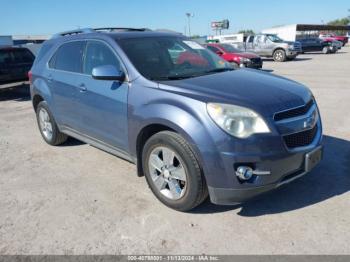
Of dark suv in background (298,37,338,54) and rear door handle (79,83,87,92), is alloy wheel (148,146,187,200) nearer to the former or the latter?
rear door handle (79,83,87,92)

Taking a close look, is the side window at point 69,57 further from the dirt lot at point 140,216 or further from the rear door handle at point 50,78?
the dirt lot at point 140,216

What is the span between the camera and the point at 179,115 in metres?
3.26

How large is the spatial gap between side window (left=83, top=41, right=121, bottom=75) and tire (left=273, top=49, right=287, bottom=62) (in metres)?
20.4

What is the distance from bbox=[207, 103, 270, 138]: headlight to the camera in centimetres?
304

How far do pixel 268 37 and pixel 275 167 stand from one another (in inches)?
866

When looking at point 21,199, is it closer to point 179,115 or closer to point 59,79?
point 59,79

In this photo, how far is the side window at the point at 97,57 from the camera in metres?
4.13

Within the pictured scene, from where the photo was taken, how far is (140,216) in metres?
3.56

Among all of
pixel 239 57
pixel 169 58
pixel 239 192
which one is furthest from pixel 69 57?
pixel 239 57

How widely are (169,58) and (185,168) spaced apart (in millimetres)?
1596

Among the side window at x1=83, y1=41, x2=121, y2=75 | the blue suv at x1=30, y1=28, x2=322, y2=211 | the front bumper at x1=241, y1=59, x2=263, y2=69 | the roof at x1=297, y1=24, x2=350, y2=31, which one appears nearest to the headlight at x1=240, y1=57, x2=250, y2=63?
the front bumper at x1=241, y1=59, x2=263, y2=69

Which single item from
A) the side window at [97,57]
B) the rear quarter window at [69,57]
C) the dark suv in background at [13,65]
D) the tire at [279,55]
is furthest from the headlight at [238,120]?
the tire at [279,55]

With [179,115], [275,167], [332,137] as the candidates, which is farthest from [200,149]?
[332,137]

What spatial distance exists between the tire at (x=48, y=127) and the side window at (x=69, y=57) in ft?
2.63
